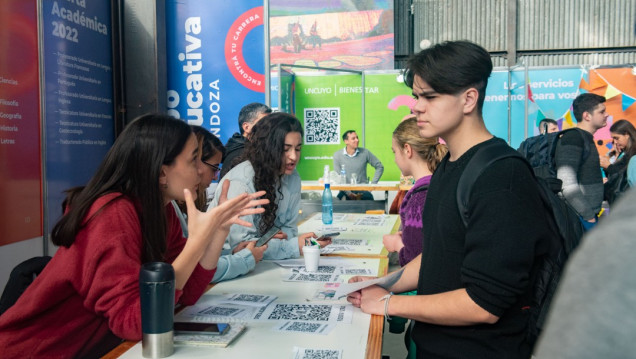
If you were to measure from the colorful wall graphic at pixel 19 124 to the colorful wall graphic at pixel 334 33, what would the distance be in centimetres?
951

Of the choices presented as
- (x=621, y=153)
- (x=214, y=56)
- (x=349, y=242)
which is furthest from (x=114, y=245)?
(x=621, y=153)

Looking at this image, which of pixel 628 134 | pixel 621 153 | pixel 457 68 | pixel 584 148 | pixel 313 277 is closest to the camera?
pixel 457 68

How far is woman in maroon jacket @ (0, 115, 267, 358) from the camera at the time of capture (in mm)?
1394

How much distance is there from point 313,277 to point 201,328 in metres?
0.76

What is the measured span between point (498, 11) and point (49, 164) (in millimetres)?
13234

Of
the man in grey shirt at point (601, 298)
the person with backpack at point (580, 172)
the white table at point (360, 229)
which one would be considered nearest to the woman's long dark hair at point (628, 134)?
the person with backpack at point (580, 172)

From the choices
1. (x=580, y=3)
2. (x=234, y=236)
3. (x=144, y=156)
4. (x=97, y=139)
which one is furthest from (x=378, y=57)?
(x=144, y=156)

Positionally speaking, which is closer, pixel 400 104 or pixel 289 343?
pixel 289 343

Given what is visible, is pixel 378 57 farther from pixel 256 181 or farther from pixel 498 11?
pixel 256 181

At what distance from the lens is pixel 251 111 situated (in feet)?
12.7

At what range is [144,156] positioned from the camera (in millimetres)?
1604

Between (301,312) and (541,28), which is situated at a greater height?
(541,28)

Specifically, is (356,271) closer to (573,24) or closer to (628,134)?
(628,134)

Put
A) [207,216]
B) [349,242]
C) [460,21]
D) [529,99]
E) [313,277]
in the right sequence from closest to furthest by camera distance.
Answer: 1. [207,216]
2. [313,277]
3. [349,242]
4. [529,99]
5. [460,21]
